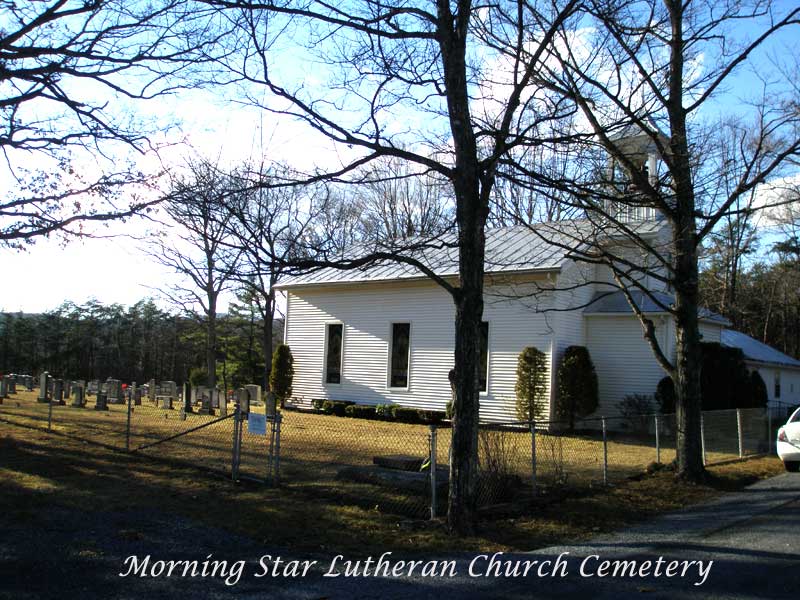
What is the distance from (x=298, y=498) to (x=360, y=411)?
14269mm

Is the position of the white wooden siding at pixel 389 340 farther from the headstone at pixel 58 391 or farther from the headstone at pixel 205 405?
the headstone at pixel 58 391

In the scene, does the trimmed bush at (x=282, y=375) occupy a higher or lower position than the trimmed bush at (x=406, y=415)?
higher

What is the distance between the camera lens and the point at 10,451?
1296 cm

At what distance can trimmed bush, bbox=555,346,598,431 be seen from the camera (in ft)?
65.2

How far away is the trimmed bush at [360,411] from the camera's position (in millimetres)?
23547

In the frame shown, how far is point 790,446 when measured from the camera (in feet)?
45.0

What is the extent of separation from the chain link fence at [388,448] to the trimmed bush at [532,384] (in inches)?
30.6

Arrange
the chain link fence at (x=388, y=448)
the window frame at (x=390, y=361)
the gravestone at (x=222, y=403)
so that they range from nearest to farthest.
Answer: the chain link fence at (x=388, y=448), the gravestone at (x=222, y=403), the window frame at (x=390, y=361)

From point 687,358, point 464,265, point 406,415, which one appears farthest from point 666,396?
point 464,265

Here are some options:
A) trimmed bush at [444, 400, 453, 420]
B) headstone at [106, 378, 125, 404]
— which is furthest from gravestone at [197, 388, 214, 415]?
trimmed bush at [444, 400, 453, 420]

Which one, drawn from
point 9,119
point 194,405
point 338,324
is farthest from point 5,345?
point 9,119

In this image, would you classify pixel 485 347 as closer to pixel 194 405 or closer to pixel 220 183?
pixel 194 405

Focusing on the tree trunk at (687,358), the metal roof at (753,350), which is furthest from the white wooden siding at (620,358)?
the tree trunk at (687,358)

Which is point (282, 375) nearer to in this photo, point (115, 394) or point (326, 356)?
point (326, 356)
